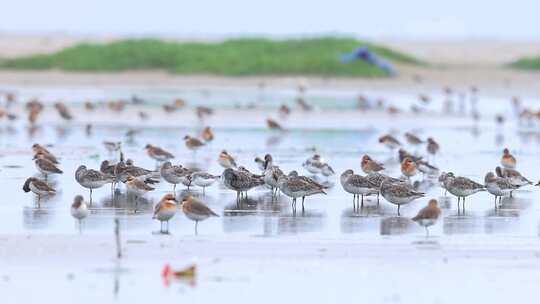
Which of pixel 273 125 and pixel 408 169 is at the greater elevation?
pixel 273 125

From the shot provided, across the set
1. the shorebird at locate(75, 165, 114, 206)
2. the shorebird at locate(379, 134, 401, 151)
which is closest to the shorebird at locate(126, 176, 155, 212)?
the shorebird at locate(75, 165, 114, 206)

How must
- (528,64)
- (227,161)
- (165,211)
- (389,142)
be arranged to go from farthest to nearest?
(528,64) → (389,142) → (227,161) → (165,211)

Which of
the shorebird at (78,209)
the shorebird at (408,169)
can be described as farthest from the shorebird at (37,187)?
the shorebird at (408,169)

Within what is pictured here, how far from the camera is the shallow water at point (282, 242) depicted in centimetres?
1373

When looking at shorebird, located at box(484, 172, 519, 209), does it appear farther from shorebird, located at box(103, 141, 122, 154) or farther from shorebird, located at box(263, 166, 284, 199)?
shorebird, located at box(103, 141, 122, 154)

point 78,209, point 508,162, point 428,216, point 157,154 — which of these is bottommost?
point 428,216

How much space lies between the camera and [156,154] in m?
25.7

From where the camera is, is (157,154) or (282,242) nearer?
(282,242)

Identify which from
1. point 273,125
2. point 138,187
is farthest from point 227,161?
point 273,125

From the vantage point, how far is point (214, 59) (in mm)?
65375

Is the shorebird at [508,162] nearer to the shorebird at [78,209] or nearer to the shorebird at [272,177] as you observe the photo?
the shorebird at [272,177]

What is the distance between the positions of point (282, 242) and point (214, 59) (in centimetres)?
4946

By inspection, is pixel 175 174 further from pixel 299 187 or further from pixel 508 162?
pixel 508 162

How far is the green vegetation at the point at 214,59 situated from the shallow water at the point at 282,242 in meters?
35.2
